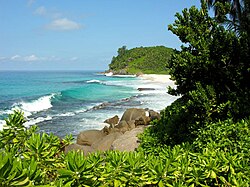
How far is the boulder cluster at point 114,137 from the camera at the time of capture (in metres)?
10.9

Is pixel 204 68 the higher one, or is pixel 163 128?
pixel 204 68

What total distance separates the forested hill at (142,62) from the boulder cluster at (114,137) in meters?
91.2

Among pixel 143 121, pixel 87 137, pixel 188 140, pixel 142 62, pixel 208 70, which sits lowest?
pixel 87 137

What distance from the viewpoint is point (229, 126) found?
6316 mm

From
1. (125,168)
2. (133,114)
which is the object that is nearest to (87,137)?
(133,114)

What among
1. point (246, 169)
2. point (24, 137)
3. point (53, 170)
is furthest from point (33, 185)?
point (246, 169)

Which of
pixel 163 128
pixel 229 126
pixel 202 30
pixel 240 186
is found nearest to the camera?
pixel 240 186

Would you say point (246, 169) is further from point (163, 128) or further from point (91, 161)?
point (163, 128)

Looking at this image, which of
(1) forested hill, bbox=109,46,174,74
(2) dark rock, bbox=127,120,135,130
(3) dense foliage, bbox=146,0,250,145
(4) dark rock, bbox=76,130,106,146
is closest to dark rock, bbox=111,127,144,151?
(3) dense foliage, bbox=146,0,250,145

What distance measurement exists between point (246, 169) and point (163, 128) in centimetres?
574

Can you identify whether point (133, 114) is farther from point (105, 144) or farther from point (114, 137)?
point (105, 144)

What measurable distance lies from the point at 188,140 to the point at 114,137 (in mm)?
6716

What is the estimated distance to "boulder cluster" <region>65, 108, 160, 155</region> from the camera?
35.7ft

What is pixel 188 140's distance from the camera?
292 inches
